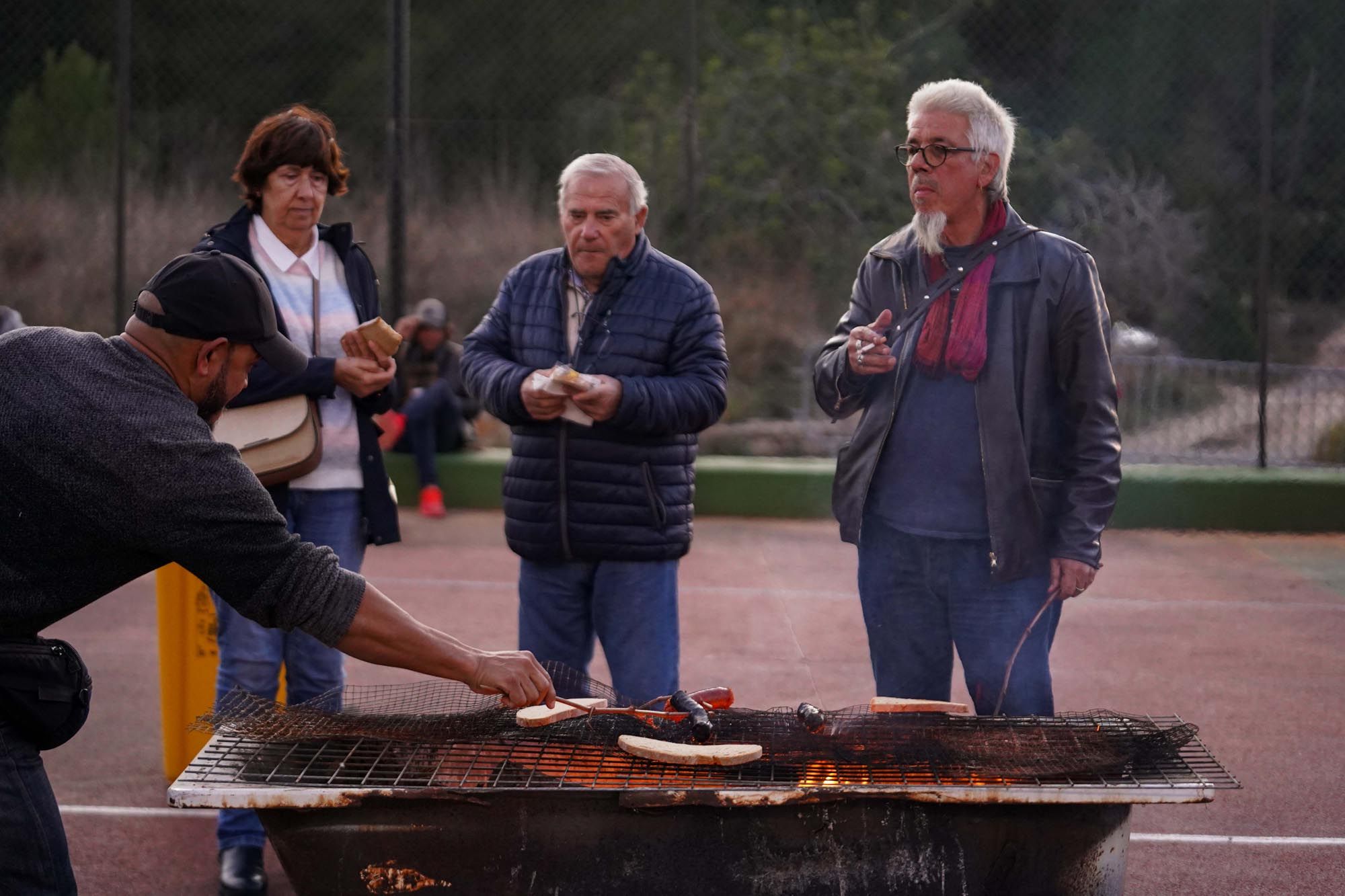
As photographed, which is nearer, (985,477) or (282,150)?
(985,477)

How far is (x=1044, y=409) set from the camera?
3.66m

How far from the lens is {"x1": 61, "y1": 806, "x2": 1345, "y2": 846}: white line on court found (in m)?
4.40

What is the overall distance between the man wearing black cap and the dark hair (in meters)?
1.57

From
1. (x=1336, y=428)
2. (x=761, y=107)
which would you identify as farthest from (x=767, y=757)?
(x=761, y=107)

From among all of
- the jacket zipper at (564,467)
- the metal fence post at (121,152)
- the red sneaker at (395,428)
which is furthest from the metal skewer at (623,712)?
the metal fence post at (121,152)

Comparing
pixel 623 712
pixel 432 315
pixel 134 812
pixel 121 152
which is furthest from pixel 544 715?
pixel 121 152

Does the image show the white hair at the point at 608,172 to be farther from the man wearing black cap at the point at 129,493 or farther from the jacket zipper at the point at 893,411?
the man wearing black cap at the point at 129,493

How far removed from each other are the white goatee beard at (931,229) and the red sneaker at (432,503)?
626 cm

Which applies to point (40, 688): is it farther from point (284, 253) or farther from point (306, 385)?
point (284, 253)

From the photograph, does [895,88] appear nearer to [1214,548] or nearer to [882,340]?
[1214,548]

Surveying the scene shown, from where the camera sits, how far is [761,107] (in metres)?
11.8

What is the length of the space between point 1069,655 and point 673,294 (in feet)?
10.4

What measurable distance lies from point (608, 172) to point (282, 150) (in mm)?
885

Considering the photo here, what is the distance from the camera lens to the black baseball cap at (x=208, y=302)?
8.14ft
